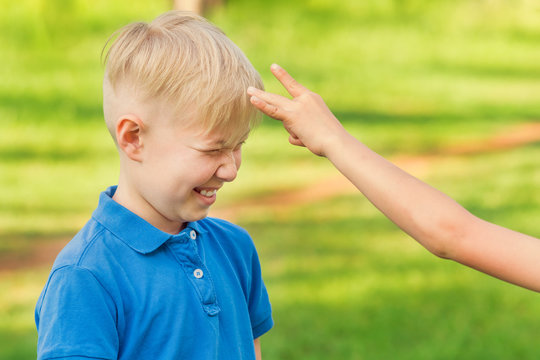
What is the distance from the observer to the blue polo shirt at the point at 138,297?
1.46m

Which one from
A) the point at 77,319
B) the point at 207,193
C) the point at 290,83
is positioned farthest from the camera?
the point at 207,193

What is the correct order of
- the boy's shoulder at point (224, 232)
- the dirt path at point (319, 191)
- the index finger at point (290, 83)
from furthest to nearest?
the dirt path at point (319, 191), the boy's shoulder at point (224, 232), the index finger at point (290, 83)

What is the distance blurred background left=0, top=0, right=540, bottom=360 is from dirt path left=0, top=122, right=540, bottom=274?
2 centimetres

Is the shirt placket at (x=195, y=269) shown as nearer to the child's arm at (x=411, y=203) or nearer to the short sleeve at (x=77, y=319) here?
the short sleeve at (x=77, y=319)

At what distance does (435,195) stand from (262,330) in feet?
2.14

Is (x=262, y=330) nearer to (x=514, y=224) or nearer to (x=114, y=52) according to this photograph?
(x=114, y=52)

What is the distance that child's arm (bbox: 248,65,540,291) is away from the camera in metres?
1.47

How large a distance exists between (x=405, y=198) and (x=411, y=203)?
0.6 inches

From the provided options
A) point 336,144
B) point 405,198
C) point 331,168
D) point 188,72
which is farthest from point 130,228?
point 331,168

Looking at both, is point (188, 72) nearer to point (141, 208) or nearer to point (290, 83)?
point (290, 83)

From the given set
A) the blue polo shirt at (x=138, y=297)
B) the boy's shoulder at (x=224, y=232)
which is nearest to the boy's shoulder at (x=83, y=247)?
the blue polo shirt at (x=138, y=297)

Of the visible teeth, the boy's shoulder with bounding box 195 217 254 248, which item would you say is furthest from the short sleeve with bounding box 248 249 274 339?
the visible teeth

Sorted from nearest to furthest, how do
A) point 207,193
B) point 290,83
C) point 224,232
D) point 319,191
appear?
point 290,83, point 207,193, point 224,232, point 319,191

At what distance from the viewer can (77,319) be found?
1.45m
